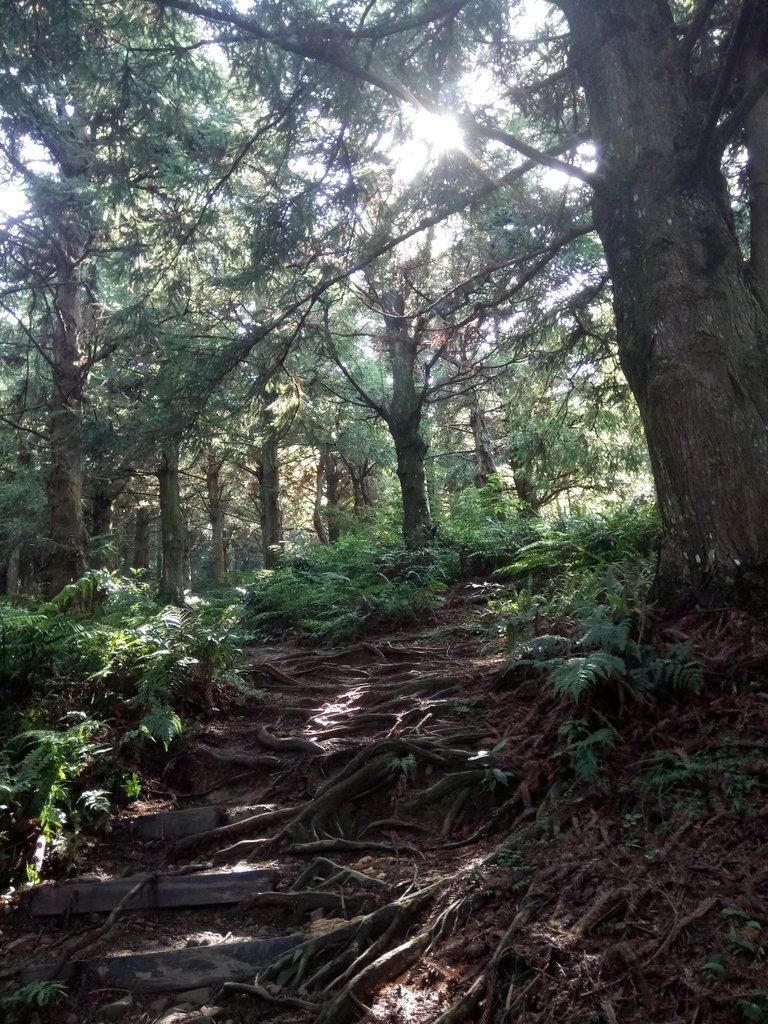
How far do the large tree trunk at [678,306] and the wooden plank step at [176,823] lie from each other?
11.3 ft

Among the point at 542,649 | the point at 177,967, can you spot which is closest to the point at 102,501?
the point at 542,649

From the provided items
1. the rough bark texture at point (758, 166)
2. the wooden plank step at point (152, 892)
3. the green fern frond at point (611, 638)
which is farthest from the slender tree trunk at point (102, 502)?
the rough bark texture at point (758, 166)

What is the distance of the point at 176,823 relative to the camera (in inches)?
193

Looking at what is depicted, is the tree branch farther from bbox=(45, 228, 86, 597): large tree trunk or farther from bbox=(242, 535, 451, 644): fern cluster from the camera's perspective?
bbox=(45, 228, 86, 597): large tree trunk

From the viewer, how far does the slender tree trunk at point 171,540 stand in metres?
14.2

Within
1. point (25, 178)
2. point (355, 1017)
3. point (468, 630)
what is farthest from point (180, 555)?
point (355, 1017)

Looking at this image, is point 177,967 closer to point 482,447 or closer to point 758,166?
point 758,166

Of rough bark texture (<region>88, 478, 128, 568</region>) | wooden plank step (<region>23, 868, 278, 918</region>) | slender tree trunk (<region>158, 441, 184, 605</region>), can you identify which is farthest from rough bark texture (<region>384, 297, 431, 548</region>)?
wooden plank step (<region>23, 868, 278, 918</region>)

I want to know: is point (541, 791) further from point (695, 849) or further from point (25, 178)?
point (25, 178)

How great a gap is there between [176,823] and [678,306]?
4.90 meters

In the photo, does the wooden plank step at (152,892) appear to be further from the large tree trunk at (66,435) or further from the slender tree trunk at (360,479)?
the slender tree trunk at (360,479)

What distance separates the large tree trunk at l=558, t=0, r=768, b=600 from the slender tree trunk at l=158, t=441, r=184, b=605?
10373 millimetres

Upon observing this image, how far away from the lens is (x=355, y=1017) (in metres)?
2.88

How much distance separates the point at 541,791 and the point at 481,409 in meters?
15.0
